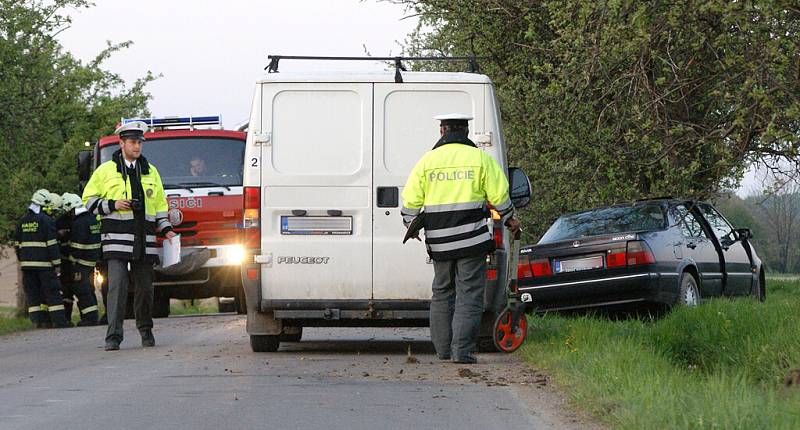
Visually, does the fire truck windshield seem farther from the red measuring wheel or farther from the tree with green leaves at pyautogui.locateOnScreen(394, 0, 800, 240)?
the red measuring wheel

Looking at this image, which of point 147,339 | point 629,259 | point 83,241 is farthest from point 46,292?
point 629,259

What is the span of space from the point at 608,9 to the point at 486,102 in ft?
4.10

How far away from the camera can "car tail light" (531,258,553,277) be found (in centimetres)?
1472

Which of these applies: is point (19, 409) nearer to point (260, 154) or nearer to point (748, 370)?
point (260, 154)

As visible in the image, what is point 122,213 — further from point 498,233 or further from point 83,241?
point 83,241

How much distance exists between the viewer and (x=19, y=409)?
7723mm

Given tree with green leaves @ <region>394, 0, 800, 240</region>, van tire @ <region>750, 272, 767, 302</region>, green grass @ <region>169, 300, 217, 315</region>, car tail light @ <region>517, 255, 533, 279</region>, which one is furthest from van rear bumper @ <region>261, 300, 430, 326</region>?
green grass @ <region>169, 300, 217, 315</region>

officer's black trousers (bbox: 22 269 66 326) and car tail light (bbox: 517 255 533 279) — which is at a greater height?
car tail light (bbox: 517 255 533 279)

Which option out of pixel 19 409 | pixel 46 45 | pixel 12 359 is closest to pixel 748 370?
pixel 19 409

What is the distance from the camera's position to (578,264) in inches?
570

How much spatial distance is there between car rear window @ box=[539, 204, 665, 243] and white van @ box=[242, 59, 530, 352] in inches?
151

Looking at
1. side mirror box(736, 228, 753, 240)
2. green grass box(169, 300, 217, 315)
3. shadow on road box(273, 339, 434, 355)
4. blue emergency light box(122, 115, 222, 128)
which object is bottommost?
green grass box(169, 300, 217, 315)

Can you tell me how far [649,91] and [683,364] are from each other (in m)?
2.38

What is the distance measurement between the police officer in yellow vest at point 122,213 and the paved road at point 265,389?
58cm
